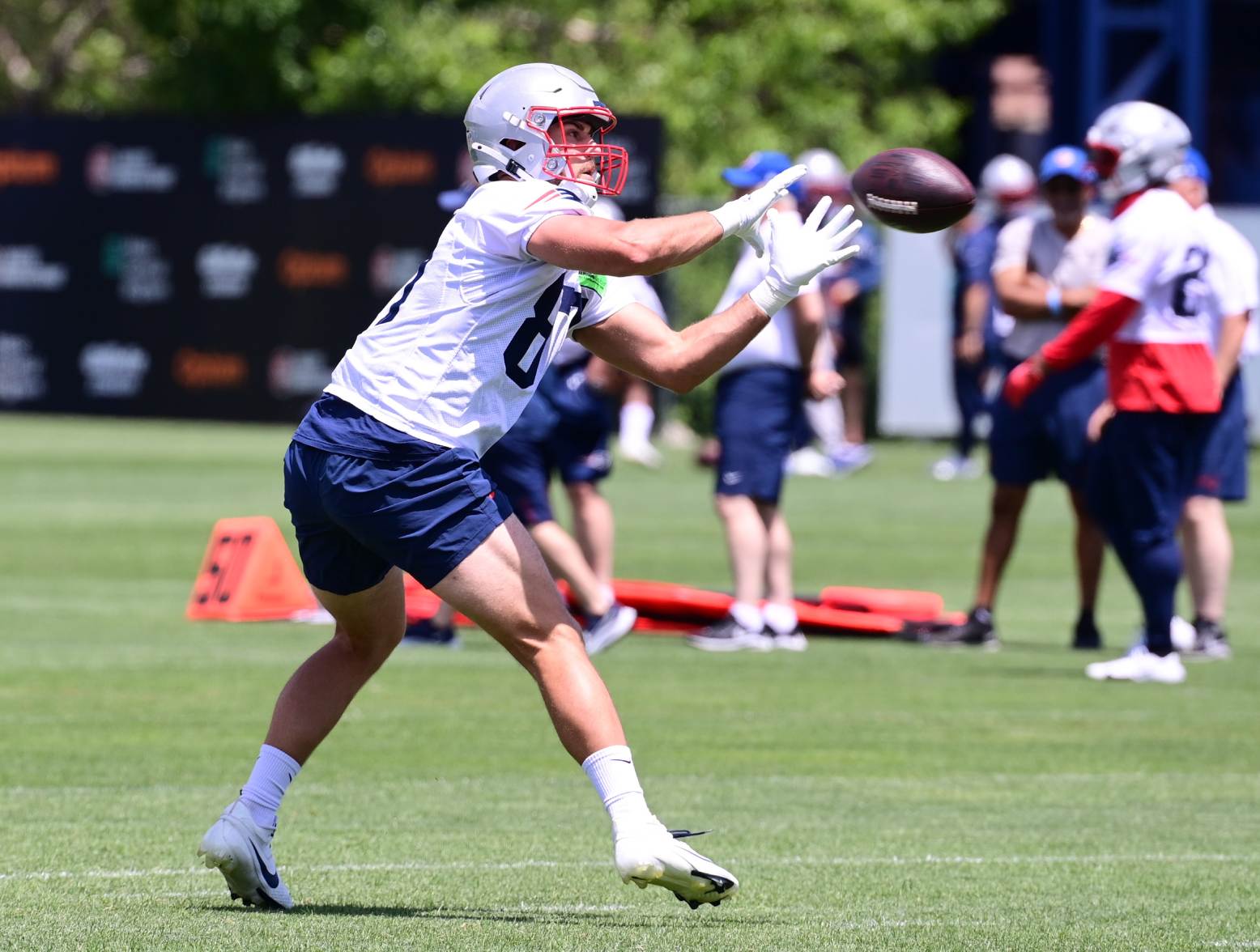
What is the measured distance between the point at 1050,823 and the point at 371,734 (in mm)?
2677

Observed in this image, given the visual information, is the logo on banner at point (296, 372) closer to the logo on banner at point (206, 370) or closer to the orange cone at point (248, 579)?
the logo on banner at point (206, 370)

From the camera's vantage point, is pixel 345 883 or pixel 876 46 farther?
pixel 876 46

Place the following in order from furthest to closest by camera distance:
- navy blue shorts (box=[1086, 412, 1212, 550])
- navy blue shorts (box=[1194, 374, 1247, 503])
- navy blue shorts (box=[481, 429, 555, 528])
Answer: navy blue shorts (box=[1194, 374, 1247, 503])
navy blue shorts (box=[481, 429, 555, 528])
navy blue shorts (box=[1086, 412, 1212, 550])

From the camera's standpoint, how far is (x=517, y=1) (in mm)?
31188

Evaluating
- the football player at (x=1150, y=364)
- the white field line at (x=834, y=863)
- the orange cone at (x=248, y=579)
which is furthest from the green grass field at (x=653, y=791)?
the football player at (x=1150, y=364)

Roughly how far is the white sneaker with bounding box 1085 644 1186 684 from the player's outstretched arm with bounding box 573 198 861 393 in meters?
4.60

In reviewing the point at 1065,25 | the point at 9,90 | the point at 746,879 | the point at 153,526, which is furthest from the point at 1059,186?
the point at 9,90

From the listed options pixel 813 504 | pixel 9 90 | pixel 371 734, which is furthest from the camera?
pixel 9 90

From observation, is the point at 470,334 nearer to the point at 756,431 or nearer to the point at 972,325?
the point at 756,431

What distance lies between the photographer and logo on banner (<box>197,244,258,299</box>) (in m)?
25.8

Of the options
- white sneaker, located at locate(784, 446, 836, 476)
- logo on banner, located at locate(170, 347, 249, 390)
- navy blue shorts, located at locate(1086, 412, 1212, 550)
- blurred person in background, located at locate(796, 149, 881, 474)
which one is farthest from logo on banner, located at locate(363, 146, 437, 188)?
navy blue shorts, located at locate(1086, 412, 1212, 550)

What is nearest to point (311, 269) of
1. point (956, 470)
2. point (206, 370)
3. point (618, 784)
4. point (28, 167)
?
point (206, 370)

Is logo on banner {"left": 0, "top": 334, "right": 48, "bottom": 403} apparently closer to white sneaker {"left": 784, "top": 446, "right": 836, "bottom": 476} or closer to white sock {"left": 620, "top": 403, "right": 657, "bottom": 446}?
white sneaker {"left": 784, "top": 446, "right": 836, "bottom": 476}

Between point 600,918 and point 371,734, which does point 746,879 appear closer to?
point 600,918
